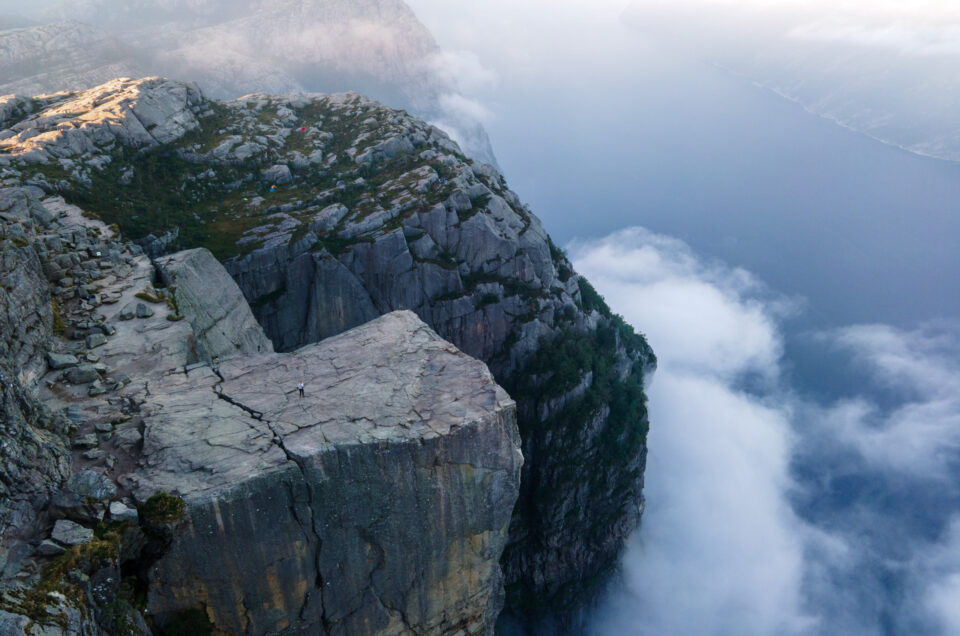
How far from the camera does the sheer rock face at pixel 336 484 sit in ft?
60.9

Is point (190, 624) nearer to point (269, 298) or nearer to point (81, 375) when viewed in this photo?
point (81, 375)

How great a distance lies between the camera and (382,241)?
5278 centimetres

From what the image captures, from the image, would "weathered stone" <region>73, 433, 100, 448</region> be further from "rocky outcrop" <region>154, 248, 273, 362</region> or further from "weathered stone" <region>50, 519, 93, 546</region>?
"rocky outcrop" <region>154, 248, 273, 362</region>

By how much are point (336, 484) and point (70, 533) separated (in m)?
7.68

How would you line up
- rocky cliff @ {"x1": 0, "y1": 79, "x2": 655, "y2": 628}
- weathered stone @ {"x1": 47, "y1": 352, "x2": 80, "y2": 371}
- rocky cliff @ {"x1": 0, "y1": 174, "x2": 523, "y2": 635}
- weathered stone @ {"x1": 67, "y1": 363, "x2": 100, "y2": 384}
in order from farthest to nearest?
1. rocky cliff @ {"x1": 0, "y1": 79, "x2": 655, "y2": 628}
2. weathered stone @ {"x1": 47, "y1": 352, "x2": 80, "y2": 371}
3. weathered stone @ {"x1": 67, "y1": 363, "x2": 100, "y2": 384}
4. rocky cliff @ {"x1": 0, "y1": 174, "x2": 523, "y2": 635}

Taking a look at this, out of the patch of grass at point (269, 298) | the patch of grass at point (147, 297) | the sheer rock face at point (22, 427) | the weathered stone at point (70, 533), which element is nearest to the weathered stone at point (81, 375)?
the sheer rock face at point (22, 427)

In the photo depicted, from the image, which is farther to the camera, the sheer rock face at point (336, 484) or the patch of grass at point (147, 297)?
the patch of grass at point (147, 297)

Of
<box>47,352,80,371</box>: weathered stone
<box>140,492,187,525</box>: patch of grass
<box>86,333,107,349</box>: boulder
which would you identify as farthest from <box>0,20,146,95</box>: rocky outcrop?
<box>140,492,187,525</box>: patch of grass

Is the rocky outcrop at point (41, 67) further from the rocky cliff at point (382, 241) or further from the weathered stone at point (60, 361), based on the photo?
the weathered stone at point (60, 361)

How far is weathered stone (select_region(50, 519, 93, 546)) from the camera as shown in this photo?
15.5m

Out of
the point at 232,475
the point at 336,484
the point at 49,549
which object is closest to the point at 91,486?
the point at 49,549

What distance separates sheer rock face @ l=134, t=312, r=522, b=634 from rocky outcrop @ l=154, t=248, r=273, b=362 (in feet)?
24.8

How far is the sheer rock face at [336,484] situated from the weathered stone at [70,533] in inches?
73.1

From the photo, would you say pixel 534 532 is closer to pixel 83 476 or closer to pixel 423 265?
pixel 423 265
